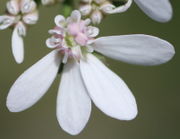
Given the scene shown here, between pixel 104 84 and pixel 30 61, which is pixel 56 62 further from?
pixel 30 61

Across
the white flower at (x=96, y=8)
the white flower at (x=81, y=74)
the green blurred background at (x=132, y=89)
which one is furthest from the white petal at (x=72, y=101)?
the green blurred background at (x=132, y=89)

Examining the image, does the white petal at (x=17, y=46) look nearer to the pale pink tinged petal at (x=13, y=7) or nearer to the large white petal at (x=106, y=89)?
the pale pink tinged petal at (x=13, y=7)

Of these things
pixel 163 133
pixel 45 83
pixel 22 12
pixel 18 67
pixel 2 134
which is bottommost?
pixel 163 133

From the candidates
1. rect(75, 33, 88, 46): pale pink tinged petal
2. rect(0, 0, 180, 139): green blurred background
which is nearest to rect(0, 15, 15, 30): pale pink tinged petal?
Answer: rect(75, 33, 88, 46): pale pink tinged petal

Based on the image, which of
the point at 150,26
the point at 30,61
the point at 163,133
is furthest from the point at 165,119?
the point at 30,61

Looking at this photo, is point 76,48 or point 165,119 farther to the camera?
point 165,119

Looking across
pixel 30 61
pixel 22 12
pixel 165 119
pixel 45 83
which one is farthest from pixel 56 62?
pixel 165 119

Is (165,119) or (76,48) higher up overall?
(76,48)
